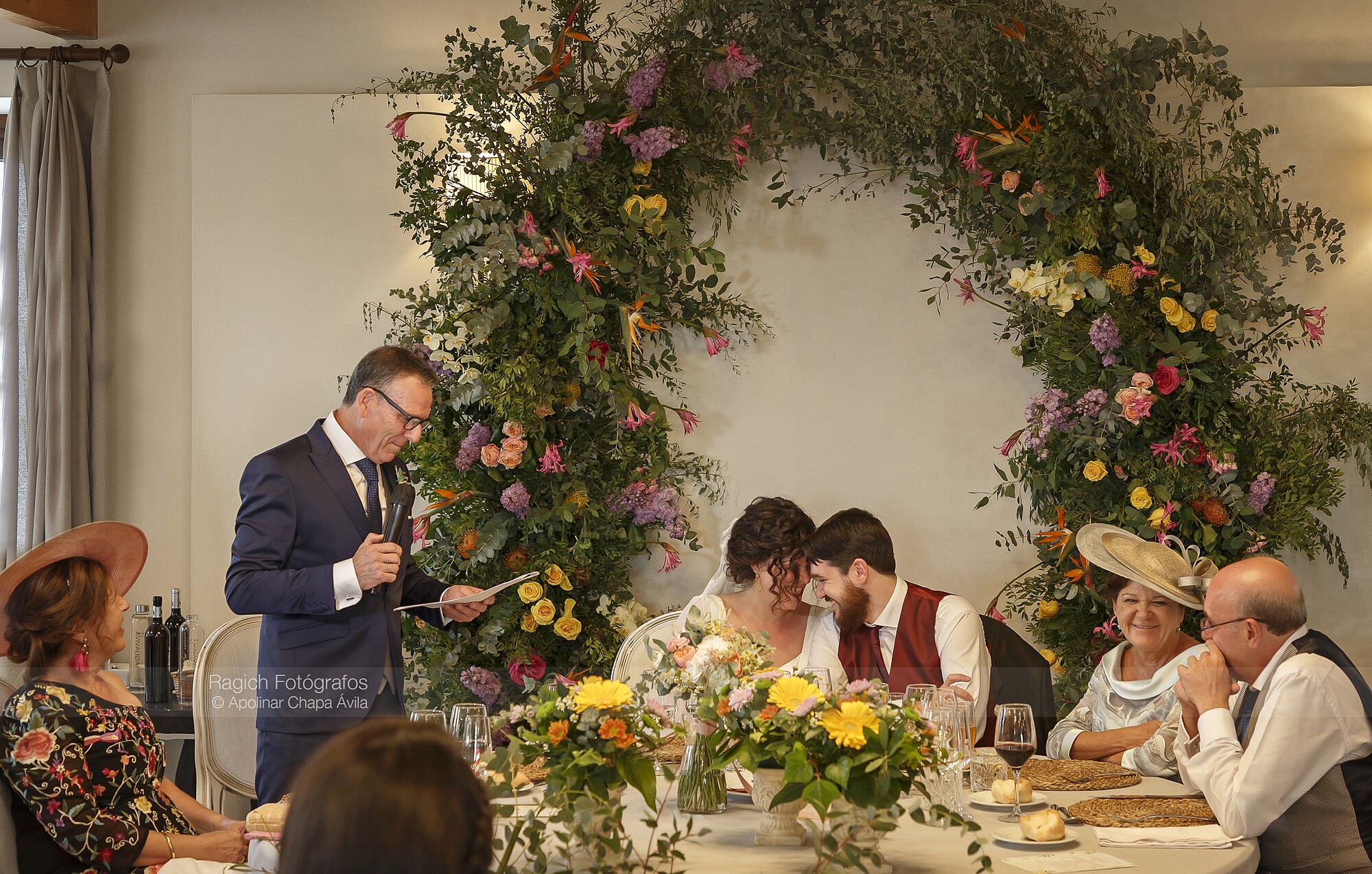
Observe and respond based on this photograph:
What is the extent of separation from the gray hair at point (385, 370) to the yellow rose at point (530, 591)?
92 cm

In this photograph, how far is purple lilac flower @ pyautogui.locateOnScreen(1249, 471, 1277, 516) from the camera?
364 centimetres

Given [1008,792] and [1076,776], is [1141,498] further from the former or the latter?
[1008,792]

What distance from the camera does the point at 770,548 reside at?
3445 mm

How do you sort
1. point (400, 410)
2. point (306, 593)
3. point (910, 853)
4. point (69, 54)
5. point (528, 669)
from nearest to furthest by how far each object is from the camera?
1. point (910, 853)
2. point (306, 593)
3. point (400, 410)
4. point (528, 669)
5. point (69, 54)

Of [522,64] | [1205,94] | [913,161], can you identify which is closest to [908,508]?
[913,161]

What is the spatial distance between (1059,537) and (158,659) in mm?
2847

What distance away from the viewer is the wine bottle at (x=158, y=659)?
3490 mm

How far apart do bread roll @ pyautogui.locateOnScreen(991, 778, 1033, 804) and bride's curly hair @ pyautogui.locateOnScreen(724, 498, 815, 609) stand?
1267 mm

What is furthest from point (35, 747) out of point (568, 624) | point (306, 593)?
point (568, 624)

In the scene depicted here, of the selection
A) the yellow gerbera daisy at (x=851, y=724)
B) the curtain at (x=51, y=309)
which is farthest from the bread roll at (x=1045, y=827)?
the curtain at (x=51, y=309)

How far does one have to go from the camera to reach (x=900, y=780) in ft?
5.51

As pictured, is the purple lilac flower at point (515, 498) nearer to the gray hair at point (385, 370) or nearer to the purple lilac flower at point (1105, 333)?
the gray hair at point (385, 370)

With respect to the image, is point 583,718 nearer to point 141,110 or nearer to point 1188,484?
point 1188,484

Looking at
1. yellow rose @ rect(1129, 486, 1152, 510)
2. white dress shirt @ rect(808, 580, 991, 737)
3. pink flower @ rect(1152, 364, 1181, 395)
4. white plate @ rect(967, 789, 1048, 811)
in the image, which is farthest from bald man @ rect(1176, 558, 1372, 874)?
pink flower @ rect(1152, 364, 1181, 395)
